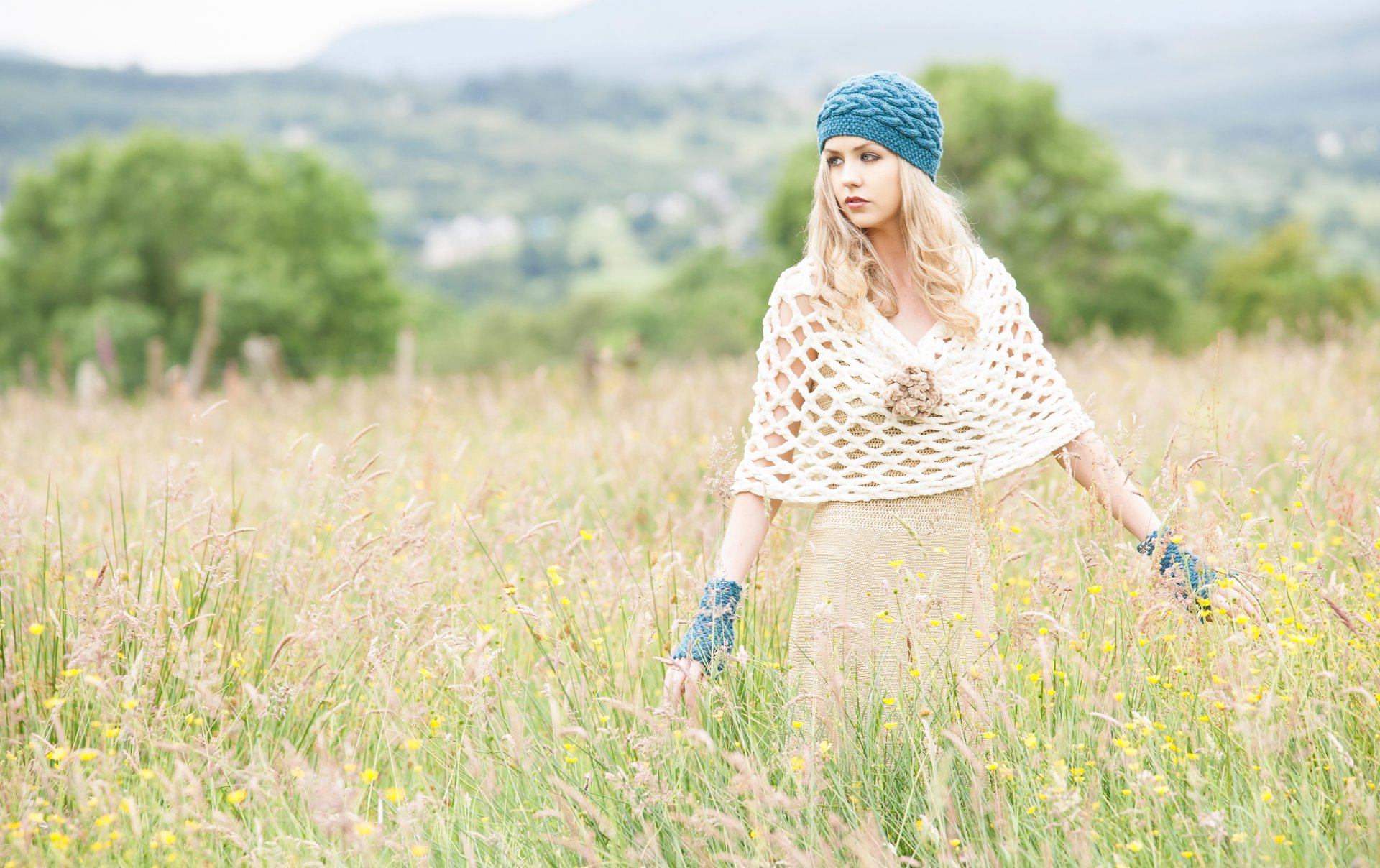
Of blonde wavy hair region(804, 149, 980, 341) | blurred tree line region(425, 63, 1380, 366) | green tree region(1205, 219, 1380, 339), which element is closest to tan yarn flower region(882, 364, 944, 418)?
blonde wavy hair region(804, 149, 980, 341)

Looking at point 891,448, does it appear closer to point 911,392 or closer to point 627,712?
point 911,392

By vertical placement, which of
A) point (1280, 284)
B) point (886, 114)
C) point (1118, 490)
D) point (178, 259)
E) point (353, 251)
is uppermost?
point (886, 114)

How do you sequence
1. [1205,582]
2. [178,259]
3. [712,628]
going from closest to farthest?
[712,628], [1205,582], [178,259]

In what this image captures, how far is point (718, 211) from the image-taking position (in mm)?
151000

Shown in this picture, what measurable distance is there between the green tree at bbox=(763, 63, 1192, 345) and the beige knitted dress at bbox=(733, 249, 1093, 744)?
82.1ft

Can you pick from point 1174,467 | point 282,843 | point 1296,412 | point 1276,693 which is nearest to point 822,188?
point 1174,467

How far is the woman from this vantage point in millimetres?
2467

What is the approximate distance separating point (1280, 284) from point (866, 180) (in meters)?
47.6

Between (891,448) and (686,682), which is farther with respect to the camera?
(891,448)

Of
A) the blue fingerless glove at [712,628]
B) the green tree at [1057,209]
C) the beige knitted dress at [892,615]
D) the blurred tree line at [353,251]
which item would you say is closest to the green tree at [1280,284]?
the blurred tree line at [353,251]

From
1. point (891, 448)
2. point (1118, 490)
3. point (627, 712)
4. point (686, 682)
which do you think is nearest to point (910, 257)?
point (891, 448)

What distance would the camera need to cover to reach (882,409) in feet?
8.31

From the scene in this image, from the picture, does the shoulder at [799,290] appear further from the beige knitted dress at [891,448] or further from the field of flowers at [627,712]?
the field of flowers at [627,712]

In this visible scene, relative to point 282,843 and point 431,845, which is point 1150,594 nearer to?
point 431,845
